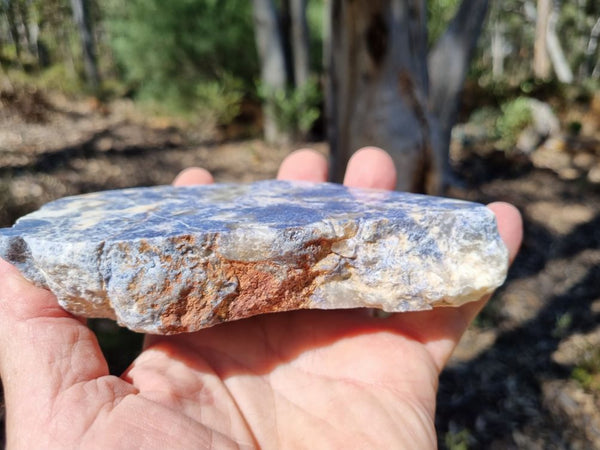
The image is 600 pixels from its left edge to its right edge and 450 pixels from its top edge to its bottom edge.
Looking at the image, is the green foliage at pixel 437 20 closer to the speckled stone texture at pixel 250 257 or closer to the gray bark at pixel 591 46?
the speckled stone texture at pixel 250 257

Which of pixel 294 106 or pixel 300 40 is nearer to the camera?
pixel 294 106

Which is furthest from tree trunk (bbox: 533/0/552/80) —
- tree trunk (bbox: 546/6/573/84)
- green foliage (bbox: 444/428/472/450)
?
green foliage (bbox: 444/428/472/450)

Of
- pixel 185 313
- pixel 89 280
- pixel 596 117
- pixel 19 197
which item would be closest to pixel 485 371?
pixel 185 313

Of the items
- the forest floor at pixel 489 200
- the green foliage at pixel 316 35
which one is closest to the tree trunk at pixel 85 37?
the forest floor at pixel 489 200

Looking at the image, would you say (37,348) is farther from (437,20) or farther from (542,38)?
(542,38)

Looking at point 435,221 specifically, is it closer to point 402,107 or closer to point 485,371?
point 402,107

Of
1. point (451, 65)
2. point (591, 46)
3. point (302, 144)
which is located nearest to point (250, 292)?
point (451, 65)
